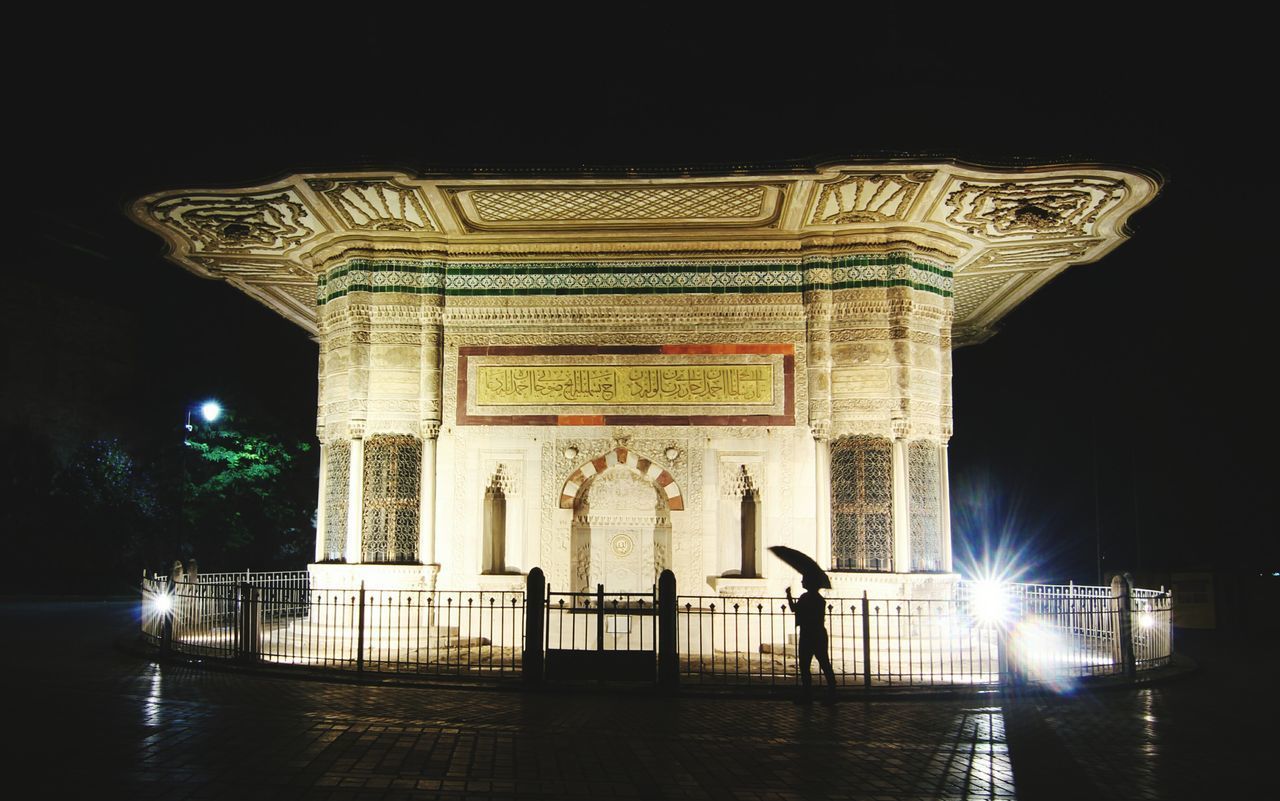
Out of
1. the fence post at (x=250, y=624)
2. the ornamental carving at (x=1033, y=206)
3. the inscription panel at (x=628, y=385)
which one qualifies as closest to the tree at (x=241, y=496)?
the inscription panel at (x=628, y=385)

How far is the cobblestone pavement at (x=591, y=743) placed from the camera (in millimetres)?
4887

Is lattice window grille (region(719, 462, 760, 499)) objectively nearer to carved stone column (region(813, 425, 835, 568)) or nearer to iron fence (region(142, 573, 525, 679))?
carved stone column (region(813, 425, 835, 568))

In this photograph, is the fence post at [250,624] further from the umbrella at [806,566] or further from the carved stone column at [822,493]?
the carved stone column at [822,493]

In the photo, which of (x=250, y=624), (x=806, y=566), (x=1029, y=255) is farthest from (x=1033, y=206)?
(x=250, y=624)

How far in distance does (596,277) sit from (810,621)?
4.85 m

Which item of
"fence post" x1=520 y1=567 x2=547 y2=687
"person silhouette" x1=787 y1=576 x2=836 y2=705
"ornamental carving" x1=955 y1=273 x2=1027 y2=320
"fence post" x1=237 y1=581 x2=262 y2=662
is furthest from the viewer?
"ornamental carving" x1=955 y1=273 x2=1027 y2=320

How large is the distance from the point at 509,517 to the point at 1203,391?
12.7m

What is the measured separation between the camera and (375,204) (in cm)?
993

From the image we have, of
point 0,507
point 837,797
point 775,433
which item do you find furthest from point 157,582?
point 0,507

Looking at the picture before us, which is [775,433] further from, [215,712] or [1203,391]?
[1203,391]

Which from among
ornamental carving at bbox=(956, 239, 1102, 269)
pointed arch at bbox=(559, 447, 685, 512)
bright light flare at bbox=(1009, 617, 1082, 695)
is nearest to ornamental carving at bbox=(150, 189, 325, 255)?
pointed arch at bbox=(559, 447, 685, 512)

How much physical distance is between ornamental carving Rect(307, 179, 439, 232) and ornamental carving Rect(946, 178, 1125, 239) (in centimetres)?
516

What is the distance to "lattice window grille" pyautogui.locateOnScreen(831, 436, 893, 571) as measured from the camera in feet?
33.1

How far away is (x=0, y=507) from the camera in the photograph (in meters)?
21.1
